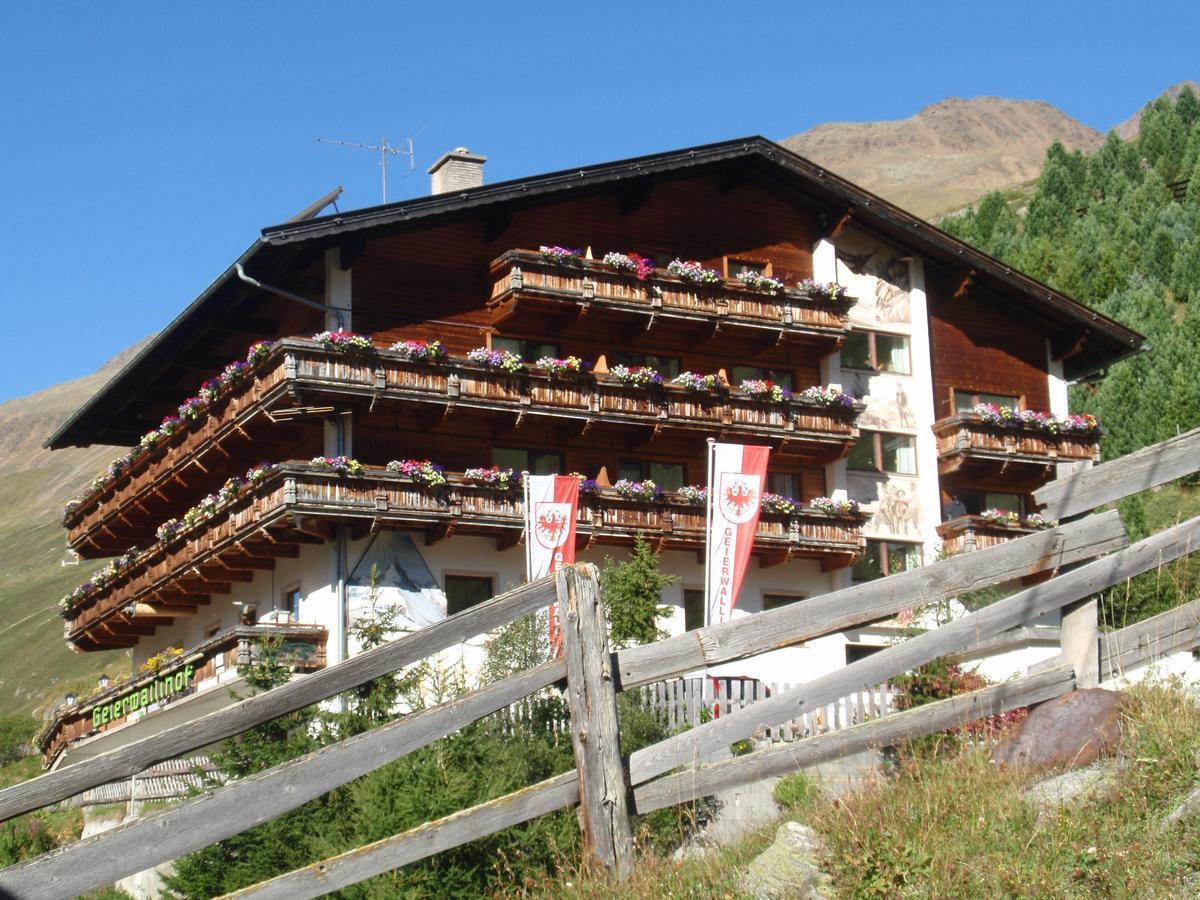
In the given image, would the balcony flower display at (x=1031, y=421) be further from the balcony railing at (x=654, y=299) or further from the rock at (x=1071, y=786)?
the rock at (x=1071, y=786)

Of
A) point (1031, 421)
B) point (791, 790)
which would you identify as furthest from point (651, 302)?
point (791, 790)

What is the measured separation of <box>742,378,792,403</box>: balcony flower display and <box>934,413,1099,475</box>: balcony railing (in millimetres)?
4674

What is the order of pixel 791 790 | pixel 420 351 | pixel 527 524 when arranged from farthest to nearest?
pixel 420 351 → pixel 527 524 → pixel 791 790

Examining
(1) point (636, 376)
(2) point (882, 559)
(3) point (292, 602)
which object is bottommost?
(3) point (292, 602)

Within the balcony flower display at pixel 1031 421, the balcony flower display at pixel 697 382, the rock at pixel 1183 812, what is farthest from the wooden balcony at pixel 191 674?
the rock at pixel 1183 812

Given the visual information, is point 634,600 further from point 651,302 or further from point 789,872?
point 789,872

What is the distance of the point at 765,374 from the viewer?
121ft

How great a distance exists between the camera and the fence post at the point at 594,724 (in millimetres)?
8836

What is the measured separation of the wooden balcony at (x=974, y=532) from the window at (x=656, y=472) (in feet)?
20.0

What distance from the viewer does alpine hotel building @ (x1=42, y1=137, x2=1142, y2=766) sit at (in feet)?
102

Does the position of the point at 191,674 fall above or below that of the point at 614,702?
above

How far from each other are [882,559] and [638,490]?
6862 millimetres

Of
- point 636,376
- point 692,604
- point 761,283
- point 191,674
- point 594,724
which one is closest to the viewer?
point 594,724

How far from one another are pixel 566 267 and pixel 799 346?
253 inches
